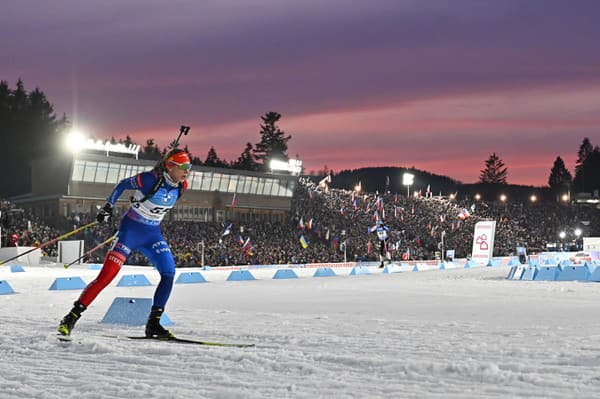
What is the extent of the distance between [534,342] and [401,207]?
76.5 m

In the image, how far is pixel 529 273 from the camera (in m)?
22.6

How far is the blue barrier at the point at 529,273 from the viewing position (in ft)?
73.5

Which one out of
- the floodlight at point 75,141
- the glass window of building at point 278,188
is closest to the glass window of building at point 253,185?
the glass window of building at point 278,188

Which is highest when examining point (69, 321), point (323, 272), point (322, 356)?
point (322, 356)

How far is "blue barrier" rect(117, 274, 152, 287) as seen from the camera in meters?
21.7

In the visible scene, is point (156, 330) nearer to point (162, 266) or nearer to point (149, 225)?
point (162, 266)

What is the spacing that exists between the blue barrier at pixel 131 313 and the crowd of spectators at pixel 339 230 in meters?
16.5

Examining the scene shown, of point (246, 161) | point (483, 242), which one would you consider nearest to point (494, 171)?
point (246, 161)

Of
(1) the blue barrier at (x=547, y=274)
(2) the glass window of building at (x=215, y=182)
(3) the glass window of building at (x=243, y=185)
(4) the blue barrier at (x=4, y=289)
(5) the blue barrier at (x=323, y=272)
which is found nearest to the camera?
(4) the blue barrier at (x=4, y=289)

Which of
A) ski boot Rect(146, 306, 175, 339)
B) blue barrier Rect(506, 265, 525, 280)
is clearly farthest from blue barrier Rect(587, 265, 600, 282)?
ski boot Rect(146, 306, 175, 339)

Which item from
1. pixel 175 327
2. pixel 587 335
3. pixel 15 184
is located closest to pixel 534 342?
pixel 587 335

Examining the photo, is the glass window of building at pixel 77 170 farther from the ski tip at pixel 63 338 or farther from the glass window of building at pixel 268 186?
the ski tip at pixel 63 338

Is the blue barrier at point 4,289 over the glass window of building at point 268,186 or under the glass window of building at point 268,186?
under

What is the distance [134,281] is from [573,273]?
12.8 metres
